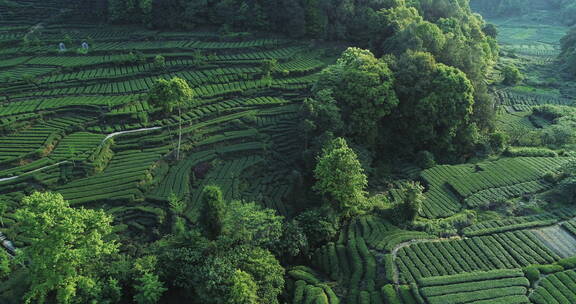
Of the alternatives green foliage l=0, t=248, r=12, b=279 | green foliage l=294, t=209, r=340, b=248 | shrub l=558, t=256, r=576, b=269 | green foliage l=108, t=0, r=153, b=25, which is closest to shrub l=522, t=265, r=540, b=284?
shrub l=558, t=256, r=576, b=269

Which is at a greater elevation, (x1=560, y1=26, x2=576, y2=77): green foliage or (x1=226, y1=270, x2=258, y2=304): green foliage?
(x1=560, y1=26, x2=576, y2=77): green foliage

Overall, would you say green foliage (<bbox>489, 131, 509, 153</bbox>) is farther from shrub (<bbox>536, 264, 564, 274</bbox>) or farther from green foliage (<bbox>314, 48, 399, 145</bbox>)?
shrub (<bbox>536, 264, 564, 274</bbox>)

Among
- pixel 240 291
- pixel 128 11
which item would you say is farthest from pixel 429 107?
pixel 128 11

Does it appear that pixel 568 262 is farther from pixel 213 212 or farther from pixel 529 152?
pixel 213 212

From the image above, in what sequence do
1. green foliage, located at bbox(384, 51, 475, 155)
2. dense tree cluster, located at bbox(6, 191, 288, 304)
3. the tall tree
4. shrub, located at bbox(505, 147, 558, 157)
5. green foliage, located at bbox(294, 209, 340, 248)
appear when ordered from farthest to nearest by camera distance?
green foliage, located at bbox(384, 51, 475, 155) < shrub, located at bbox(505, 147, 558, 157) < the tall tree < green foliage, located at bbox(294, 209, 340, 248) < dense tree cluster, located at bbox(6, 191, 288, 304)

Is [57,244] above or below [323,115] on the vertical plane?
below

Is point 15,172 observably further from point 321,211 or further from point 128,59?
point 321,211

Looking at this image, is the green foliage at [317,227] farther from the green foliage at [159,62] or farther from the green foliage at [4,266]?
the green foliage at [159,62]
